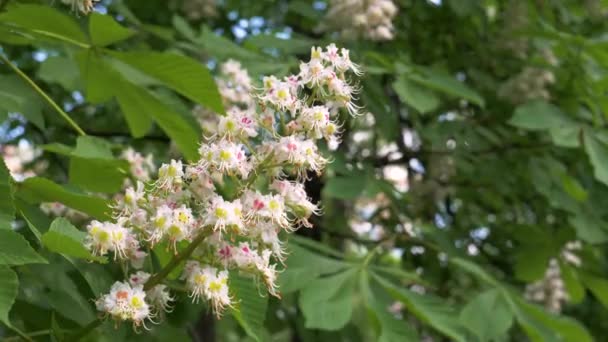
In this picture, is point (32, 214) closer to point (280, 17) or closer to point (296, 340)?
point (296, 340)

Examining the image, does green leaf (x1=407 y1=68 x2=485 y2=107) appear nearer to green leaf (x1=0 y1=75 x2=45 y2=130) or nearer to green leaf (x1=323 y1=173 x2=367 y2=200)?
green leaf (x1=323 y1=173 x2=367 y2=200)

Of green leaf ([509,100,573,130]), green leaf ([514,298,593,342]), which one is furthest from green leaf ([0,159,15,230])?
green leaf ([509,100,573,130])

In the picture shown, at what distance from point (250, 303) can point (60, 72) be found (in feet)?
5.37

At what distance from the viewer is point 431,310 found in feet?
7.49

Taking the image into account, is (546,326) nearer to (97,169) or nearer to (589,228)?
(589,228)

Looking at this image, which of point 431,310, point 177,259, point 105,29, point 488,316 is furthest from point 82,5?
point 488,316

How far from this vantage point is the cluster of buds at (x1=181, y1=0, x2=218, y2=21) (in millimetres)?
3803

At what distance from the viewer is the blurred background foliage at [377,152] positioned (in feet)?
5.93

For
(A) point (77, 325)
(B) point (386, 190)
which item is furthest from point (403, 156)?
(A) point (77, 325)

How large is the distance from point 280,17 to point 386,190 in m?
1.55

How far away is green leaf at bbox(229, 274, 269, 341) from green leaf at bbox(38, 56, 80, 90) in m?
1.54

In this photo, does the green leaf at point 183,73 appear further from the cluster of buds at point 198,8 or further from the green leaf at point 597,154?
the cluster of buds at point 198,8

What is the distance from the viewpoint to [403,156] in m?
3.62

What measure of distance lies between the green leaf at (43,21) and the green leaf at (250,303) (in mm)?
682
